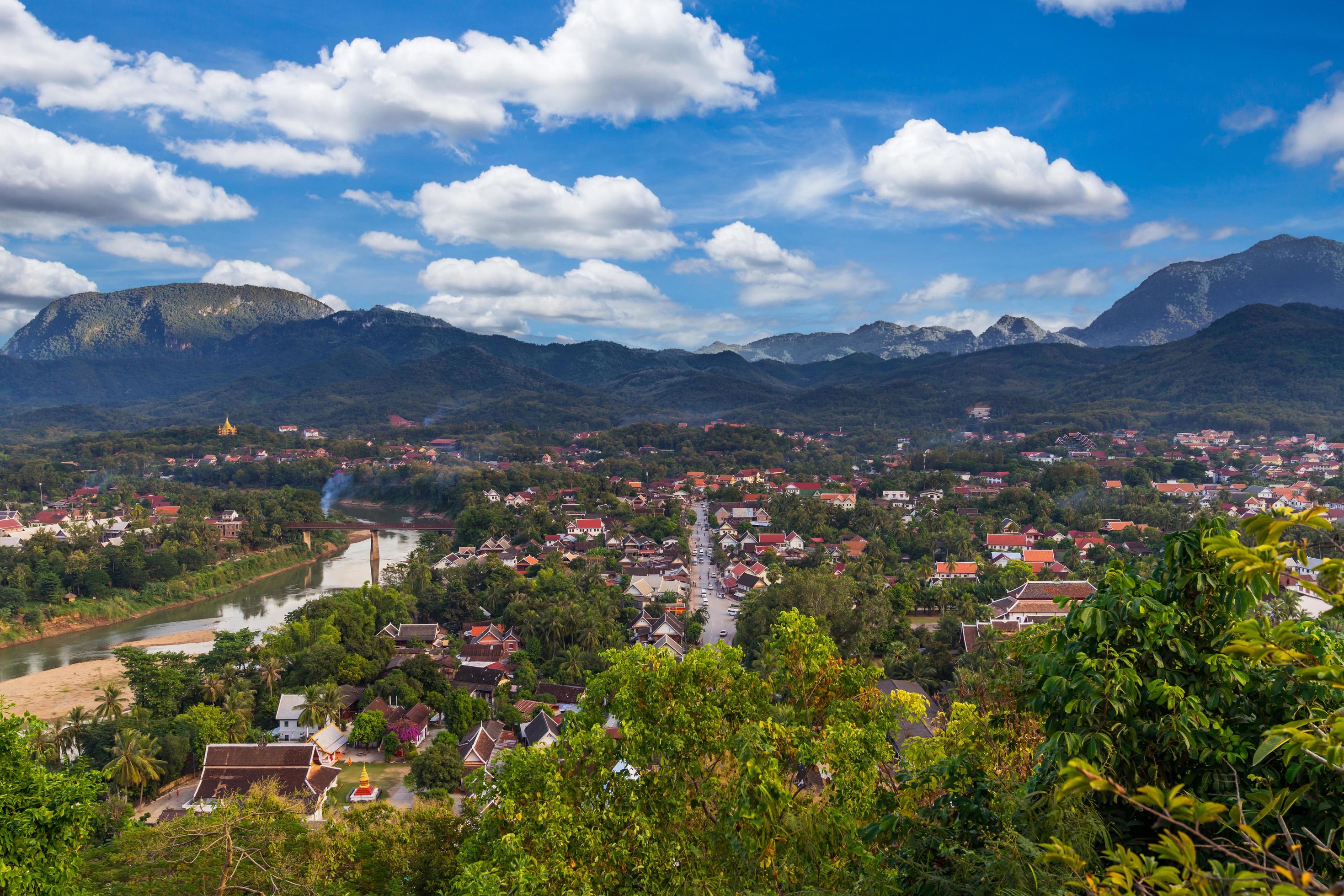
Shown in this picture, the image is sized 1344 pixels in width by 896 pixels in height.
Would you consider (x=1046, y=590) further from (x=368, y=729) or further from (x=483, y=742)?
(x=368, y=729)

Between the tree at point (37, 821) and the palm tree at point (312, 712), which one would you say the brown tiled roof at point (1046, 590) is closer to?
the palm tree at point (312, 712)

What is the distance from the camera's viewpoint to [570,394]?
289 feet

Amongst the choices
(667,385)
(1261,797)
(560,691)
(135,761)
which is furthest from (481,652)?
(667,385)

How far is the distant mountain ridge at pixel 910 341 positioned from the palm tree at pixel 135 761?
12169 centimetres

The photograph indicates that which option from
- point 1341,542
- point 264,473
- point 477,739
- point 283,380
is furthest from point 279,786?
point 283,380

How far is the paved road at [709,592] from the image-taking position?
53.4ft

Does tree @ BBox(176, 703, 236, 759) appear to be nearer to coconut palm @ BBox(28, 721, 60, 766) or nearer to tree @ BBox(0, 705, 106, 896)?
coconut palm @ BBox(28, 721, 60, 766)

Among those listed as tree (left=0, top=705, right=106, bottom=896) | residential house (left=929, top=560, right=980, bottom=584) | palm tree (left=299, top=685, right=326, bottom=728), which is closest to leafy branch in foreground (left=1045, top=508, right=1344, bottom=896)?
tree (left=0, top=705, right=106, bottom=896)

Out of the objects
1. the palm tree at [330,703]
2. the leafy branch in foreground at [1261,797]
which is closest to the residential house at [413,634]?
the palm tree at [330,703]

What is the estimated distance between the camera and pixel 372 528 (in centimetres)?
2364

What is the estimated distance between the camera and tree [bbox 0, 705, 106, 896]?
3.58m

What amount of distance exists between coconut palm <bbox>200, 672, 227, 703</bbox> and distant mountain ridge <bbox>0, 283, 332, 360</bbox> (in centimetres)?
11637

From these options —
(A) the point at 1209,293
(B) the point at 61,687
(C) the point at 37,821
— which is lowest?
(B) the point at 61,687

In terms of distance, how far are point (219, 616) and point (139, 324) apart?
118046mm
